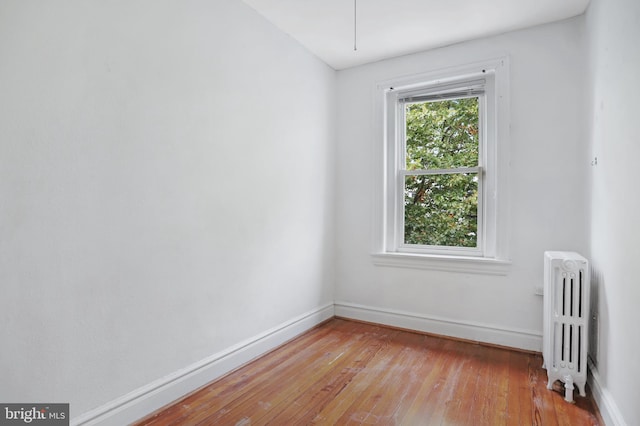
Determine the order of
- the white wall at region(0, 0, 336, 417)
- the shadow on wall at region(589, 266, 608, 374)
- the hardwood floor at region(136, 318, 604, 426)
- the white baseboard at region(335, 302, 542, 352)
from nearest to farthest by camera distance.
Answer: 1. the white wall at region(0, 0, 336, 417)
2. the hardwood floor at region(136, 318, 604, 426)
3. the shadow on wall at region(589, 266, 608, 374)
4. the white baseboard at region(335, 302, 542, 352)

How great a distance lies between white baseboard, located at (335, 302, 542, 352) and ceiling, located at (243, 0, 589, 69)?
8.04 feet

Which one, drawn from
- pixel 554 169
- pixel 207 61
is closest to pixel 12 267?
pixel 207 61

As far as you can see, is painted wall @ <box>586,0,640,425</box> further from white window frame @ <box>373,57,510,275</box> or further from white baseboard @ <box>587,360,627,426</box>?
white window frame @ <box>373,57,510,275</box>

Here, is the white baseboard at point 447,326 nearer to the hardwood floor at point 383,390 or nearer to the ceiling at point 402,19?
the hardwood floor at point 383,390

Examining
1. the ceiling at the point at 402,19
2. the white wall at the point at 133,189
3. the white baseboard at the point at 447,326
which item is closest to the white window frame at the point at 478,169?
the ceiling at the point at 402,19

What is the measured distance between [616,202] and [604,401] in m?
1.07

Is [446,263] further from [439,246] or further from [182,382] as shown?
[182,382]

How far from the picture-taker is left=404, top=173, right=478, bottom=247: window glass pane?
3.23 m

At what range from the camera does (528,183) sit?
2867 millimetres

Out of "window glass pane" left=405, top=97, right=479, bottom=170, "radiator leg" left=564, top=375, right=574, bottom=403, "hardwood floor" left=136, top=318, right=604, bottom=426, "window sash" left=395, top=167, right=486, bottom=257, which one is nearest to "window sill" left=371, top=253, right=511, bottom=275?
"window sash" left=395, top=167, right=486, bottom=257

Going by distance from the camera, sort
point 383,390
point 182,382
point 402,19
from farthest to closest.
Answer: point 402,19 < point 383,390 < point 182,382

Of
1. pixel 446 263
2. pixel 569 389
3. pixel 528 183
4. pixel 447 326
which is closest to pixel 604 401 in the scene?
pixel 569 389

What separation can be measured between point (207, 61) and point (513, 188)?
2.52 m

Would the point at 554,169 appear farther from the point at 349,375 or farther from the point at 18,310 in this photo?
the point at 18,310
